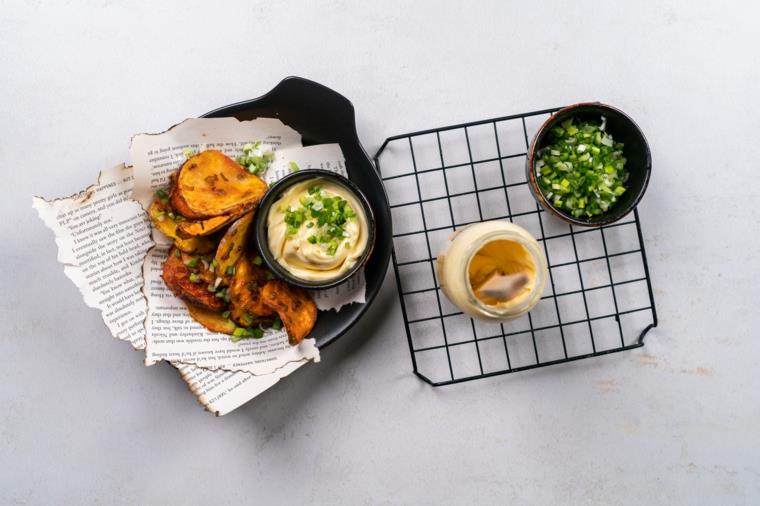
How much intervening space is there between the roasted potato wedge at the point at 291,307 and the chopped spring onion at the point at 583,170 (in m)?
0.71

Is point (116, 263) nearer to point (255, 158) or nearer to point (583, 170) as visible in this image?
point (255, 158)

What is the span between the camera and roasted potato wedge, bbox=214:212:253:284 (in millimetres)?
1506

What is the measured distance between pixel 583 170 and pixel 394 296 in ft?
2.11

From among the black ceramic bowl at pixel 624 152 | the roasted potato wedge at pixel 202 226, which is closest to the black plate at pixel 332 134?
the roasted potato wedge at pixel 202 226

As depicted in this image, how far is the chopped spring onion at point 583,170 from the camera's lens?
5.28ft

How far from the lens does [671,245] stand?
1861 millimetres

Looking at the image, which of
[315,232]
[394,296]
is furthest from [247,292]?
[394,296]

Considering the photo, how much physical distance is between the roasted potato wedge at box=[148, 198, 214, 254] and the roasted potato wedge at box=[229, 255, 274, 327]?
11 centimetres

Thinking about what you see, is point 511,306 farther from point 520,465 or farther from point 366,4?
point 366,4

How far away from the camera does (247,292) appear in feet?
5.14

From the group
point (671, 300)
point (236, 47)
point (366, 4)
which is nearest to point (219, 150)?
point (236, 47)

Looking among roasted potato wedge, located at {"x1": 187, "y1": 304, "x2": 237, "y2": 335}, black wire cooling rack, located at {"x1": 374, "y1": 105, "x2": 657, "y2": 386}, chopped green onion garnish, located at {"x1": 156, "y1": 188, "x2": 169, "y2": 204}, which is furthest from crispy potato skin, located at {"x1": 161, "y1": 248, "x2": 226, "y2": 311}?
black wire cooling rack, located at {"x1": 374, "y1": 105, "x2": 657, "y2": 386}

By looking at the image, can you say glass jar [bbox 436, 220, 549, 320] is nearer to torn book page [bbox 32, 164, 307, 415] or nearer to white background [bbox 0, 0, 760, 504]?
white background [bbox 0, 0, 760, 504]

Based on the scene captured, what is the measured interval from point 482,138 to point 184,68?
36.1 inches
